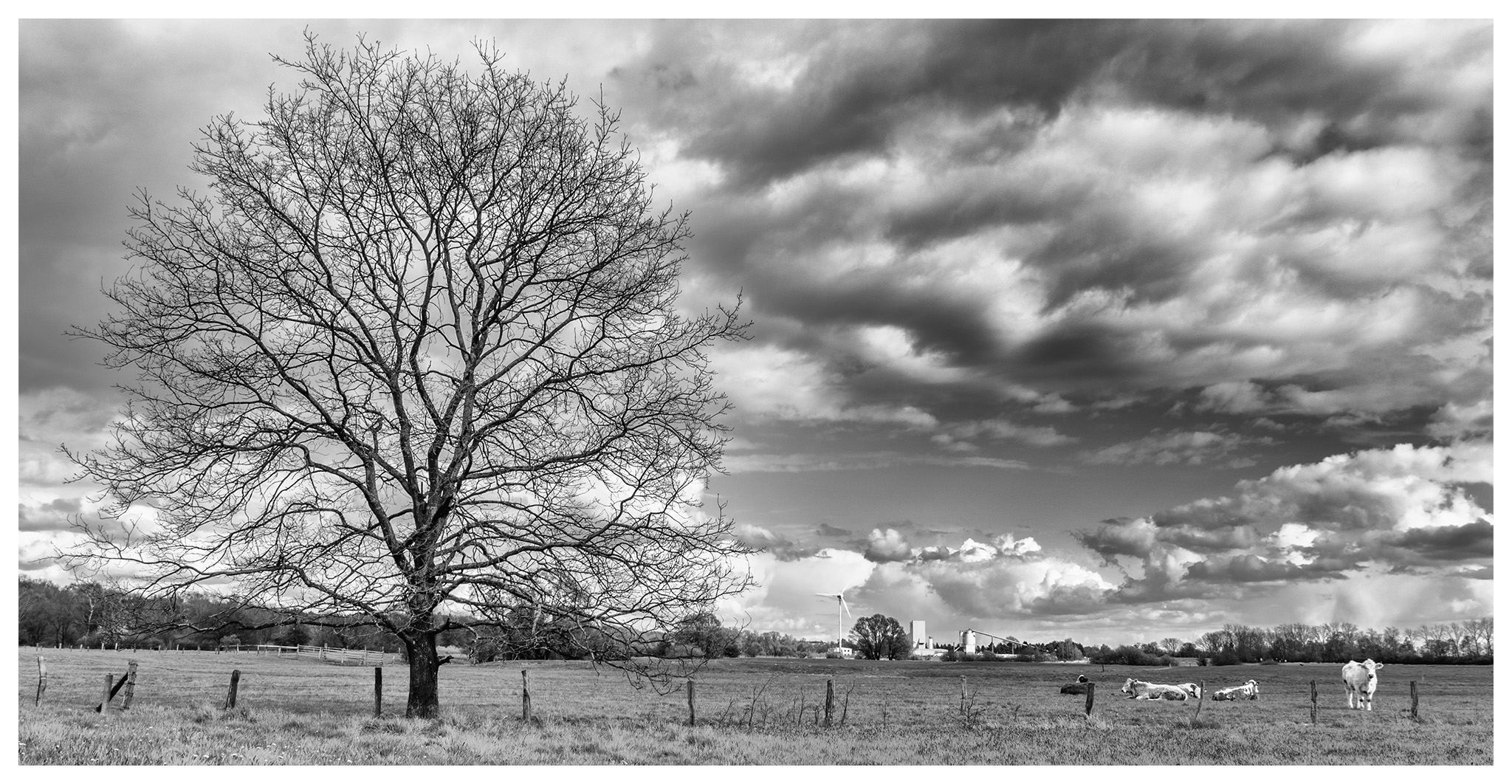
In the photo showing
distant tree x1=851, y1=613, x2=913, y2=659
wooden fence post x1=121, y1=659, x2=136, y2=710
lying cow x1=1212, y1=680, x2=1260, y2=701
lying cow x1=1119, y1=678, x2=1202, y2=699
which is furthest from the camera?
distant tree x1=851, y1=613, x2=913, y2=659

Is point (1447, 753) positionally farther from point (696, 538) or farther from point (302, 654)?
point (302, 654)

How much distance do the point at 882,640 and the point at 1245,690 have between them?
95524 millimetres

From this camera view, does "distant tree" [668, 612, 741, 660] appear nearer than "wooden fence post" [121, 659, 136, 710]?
Yes

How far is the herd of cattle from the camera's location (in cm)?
3353

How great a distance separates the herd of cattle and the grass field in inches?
37.8

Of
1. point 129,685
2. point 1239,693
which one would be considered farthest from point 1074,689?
point 129,685

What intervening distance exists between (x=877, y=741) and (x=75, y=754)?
43.4 ft

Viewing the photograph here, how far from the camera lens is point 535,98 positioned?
15.3 meters

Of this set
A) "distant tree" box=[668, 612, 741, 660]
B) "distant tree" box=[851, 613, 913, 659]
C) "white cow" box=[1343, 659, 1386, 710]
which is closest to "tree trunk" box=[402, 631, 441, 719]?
"distant tree" box=[668, 612, 741, 660]

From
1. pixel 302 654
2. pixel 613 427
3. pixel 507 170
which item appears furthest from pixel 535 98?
pixel 302 654

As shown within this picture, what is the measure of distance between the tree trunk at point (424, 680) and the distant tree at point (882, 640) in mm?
123352

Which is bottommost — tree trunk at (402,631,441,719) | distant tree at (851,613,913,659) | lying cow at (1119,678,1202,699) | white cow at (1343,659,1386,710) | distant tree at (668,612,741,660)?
distant tree at (851,613,913,659)

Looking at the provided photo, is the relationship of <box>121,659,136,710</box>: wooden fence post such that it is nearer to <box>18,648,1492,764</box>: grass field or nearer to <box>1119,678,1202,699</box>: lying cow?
<box>18,648,1492,764</box>: grass field

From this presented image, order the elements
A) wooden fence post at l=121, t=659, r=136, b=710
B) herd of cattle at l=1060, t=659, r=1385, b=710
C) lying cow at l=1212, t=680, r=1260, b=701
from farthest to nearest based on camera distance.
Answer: lying cow at l=1212, t=680, r=1260, b=701 → herd of cattle at l=1060, t=659, r=1385, b=710 → wooden fence post at l=121, t=659, r=136, b=710
